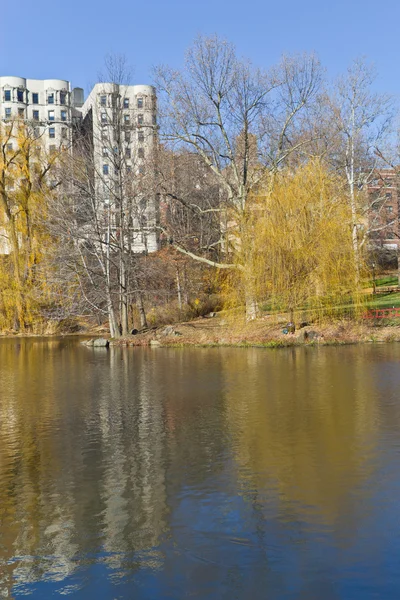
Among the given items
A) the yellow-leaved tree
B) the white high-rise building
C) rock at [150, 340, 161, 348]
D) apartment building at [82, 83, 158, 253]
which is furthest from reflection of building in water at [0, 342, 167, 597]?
the white high-rise building

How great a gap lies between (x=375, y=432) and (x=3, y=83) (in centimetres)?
9454

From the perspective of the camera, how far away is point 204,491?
915cm

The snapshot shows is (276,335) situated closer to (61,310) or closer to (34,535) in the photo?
(61,310)

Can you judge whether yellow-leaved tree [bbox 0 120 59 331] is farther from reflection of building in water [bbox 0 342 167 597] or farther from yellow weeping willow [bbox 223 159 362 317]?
reflection of building in water [bbox 0 342 167 597]

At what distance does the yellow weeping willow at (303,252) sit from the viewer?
29047 mm

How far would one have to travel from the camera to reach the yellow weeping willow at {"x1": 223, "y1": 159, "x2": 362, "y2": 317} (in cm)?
2905

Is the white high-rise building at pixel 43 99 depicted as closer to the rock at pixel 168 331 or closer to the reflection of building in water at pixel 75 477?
the rock at pixel 168 331

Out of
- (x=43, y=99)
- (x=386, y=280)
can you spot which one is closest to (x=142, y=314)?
(x=386, y=280)

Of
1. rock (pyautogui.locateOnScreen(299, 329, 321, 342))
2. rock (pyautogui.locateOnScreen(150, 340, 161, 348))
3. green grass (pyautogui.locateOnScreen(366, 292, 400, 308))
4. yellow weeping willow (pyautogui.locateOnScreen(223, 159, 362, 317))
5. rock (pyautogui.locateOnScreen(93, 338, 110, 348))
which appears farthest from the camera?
green grass (pyautogui.locateOnScreen(366, 292, 400, 308))

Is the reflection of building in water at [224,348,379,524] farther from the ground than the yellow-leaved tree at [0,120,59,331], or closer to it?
closer to it

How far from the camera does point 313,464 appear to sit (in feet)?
33.7

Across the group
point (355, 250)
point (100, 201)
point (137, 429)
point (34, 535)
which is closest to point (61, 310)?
point (100, 201)

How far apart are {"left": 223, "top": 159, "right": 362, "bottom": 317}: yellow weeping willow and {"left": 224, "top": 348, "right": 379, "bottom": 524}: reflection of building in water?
7850 millimetres

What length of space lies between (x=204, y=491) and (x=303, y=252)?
2084 centimetres
